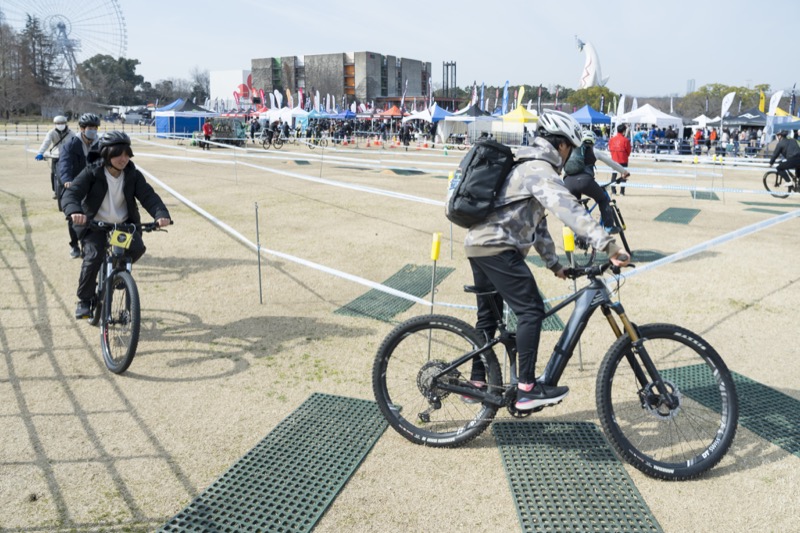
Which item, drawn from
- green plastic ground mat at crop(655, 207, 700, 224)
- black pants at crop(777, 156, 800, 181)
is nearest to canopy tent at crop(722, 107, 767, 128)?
black pants at crop(777, 156, 800, 181)

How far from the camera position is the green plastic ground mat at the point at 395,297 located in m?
6.88

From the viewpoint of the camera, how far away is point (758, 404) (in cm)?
473

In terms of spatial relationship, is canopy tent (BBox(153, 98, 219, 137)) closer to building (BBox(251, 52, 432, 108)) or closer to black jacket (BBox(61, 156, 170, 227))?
black jacket (BBox(61, 156, 170, 227))

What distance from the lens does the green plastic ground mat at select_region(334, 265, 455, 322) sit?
271 inches

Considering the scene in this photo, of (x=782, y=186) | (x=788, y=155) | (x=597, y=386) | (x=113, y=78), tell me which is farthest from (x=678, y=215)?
(x=113, y=78)

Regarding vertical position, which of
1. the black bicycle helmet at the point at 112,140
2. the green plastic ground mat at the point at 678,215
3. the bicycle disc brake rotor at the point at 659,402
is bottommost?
the bicycle disc brake rotor at the point at 659,402

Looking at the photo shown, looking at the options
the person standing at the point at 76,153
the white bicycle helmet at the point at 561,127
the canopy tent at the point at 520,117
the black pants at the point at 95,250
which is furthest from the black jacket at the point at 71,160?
the canopy tent at the point at 520,117

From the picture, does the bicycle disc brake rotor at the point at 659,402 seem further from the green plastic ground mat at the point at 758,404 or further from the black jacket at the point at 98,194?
the black jacket at the point at 98,194

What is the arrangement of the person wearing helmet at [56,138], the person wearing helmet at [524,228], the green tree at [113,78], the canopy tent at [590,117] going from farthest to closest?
the green tree at [113,78] < the canopy tent at [590,117] < the person wearing helmet at [56,138] < the person wearing helmet at [524,228]

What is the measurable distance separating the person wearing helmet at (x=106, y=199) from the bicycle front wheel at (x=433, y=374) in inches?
101

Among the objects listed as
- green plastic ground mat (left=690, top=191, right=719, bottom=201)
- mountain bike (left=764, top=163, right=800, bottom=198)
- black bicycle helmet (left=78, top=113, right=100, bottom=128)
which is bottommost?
green plastic ground mat (left=690, top=191, right=719, bottom=201)

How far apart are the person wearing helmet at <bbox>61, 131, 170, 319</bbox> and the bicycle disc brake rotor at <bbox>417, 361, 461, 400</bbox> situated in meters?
2.75

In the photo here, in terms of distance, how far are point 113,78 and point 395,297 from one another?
14434 cm

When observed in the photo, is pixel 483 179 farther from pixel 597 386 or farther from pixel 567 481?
pixel 567 481
